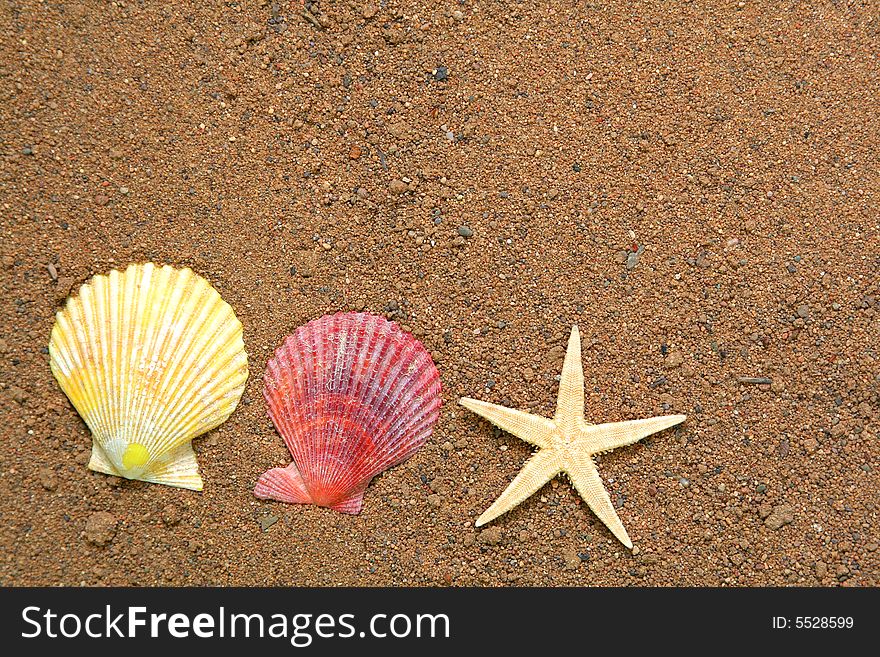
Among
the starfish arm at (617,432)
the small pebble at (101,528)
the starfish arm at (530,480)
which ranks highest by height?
the starfish arm at (617,432)

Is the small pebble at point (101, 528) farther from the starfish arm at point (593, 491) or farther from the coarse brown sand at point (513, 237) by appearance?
the starfish arm at point (593, 491)

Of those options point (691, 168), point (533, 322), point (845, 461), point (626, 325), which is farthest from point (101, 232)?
point (845, 461)

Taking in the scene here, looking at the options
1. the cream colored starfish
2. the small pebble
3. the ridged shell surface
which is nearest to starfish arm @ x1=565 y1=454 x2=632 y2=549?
the cream colored starfish

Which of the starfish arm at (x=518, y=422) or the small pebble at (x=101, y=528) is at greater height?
the starfish arm at (x=518, y=422)

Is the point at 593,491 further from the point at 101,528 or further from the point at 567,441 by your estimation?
the point at 101,528

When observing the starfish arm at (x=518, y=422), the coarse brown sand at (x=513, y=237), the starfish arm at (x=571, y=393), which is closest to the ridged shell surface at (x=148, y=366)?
the coarse brown sand at (x=513, y=237)

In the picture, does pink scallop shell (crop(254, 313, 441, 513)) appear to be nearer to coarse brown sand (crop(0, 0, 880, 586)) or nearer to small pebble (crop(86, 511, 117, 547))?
coarse brown sand (crop(0, 0, 880, 586))

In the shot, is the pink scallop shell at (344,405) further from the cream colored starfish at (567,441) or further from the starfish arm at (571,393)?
the starfish arm at (571,393)
